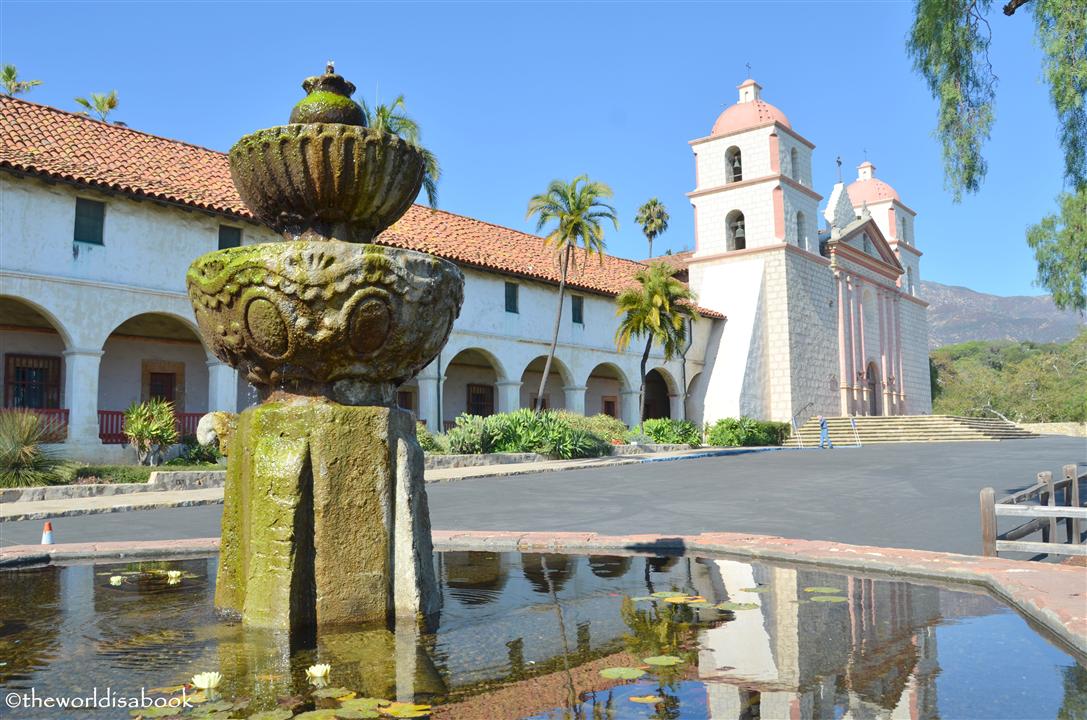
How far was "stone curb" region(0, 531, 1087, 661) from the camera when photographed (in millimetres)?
3414

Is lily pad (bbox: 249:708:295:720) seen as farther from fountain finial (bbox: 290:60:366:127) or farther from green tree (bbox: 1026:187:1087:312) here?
green tree (bbox: 1026:187:1087:312)

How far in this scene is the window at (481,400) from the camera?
1091 inches

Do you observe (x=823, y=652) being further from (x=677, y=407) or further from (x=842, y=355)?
(x=842, y=355)

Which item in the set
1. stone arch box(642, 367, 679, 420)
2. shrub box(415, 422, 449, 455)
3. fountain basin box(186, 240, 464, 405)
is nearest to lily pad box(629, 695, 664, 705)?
fountain basin box(186, 240, 464, 405)

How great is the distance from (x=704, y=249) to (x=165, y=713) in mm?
34007

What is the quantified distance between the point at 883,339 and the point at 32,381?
119ft

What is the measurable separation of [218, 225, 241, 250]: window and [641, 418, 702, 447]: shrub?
14.7 metres

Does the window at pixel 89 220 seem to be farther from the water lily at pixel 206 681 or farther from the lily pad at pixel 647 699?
the lily pad at pixel 647 699

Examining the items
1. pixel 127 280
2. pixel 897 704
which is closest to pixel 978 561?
pixel 897 704

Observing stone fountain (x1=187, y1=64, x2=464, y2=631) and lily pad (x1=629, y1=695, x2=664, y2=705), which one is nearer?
lily pad (x1=629, y1=695, x2=664, y2=705)

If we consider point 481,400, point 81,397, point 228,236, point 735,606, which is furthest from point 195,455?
point 735,606

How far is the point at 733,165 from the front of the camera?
34531 mm

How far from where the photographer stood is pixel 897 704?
2.42 m

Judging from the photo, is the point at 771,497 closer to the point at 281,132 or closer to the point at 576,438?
the point at 281,132
